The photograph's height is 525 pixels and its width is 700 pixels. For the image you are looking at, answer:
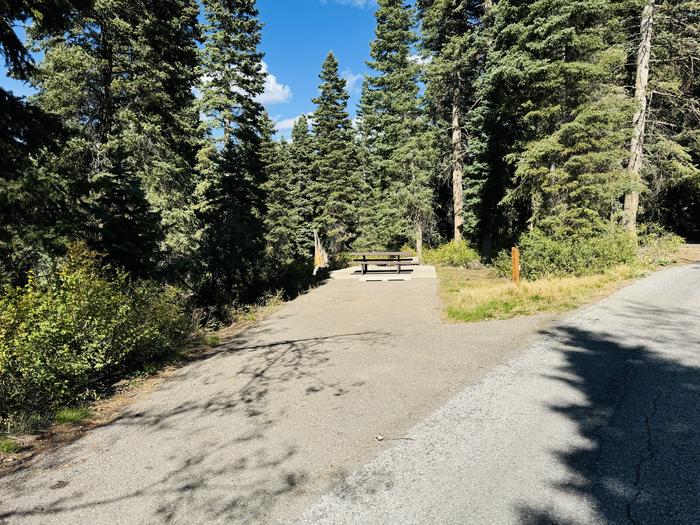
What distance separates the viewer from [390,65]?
27719 millimetres

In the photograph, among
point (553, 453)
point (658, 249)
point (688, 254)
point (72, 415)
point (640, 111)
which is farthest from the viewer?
point (688, 254)

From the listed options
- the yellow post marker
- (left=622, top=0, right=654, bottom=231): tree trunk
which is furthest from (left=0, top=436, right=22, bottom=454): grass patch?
(left=622, top=0, right=654, bottom=231): tree trunk

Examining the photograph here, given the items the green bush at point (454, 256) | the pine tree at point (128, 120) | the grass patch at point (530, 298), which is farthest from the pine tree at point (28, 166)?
the green bush at point (454, 256)

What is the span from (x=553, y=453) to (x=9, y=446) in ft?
17.3

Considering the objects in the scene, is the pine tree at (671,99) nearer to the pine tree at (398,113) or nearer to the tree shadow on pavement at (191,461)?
the pine tree at (398,113)

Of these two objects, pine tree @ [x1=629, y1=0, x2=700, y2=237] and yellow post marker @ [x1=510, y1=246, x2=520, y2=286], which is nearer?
yellow post marker @ [x1=510, y1=246, x2=520, y2=286]

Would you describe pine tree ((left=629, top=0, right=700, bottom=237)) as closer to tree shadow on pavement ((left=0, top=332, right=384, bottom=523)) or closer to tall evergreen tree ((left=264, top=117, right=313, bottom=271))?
tree shadow on pavement ((left=0, top=332, right=384, bottom=523))

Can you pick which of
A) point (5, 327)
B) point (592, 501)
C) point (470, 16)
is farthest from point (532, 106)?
point (5, 327)

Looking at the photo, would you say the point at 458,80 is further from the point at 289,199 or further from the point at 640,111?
the point at 289,199

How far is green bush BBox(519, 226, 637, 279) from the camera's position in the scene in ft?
45.3

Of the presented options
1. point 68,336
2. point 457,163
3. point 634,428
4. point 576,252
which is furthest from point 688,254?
point 68,336

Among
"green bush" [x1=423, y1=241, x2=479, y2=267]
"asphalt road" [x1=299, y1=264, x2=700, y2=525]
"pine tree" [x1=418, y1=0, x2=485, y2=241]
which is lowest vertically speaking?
"asphalt road" [x1=299, y1=264, x2=700, y2=525]

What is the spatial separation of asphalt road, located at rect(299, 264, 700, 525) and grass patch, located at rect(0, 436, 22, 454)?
3.39 meters

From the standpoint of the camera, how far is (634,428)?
11.7ft
